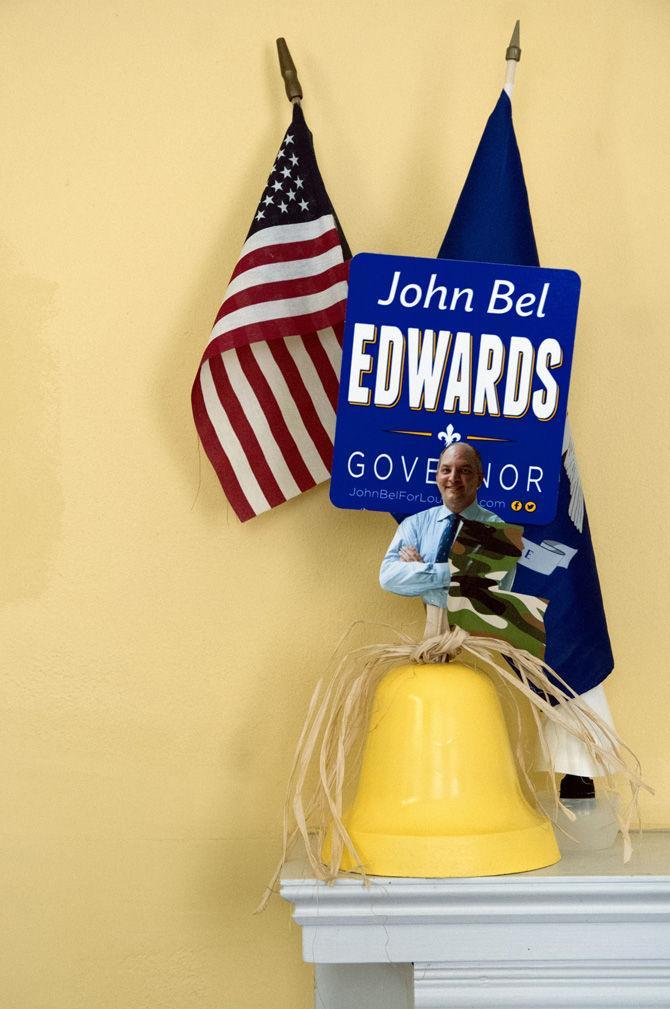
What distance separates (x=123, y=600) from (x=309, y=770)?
0.29 m

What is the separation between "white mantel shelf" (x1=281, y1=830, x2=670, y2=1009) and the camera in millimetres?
799

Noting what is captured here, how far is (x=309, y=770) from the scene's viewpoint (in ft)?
3.44

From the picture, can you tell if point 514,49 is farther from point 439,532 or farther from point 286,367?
point 439,532

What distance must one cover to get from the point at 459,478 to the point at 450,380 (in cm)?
10

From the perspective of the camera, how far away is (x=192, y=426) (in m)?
1.09

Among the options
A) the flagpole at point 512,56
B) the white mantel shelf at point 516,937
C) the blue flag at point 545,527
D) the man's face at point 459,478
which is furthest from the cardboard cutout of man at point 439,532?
the flagpole at point 512,56

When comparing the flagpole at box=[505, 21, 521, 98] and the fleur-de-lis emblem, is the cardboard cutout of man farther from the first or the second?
the flagpole at box=[505, 21, 521, 98]

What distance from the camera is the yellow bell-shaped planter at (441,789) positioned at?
0.80 metres

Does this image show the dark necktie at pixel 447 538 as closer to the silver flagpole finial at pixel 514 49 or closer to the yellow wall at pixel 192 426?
the yellow wall at pixel 192 426

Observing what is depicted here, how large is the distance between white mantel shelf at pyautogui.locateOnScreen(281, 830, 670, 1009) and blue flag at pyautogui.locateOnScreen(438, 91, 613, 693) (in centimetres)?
20

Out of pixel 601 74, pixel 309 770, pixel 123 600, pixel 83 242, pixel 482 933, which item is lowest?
pixel 482 933

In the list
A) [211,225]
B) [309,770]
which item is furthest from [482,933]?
[211,225]

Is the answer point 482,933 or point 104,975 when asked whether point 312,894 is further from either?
point 104,975

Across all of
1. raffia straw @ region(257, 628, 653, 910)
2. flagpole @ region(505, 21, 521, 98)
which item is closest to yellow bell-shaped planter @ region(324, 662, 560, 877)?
raffia straw @ region(257, 628, 653, 910)
